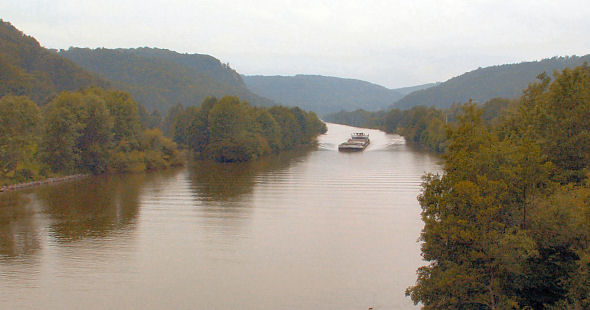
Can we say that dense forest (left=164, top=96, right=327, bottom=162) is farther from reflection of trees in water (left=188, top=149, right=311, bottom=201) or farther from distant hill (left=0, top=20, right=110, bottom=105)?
distant hill (left=0, top=20, right=110, bottom=105)

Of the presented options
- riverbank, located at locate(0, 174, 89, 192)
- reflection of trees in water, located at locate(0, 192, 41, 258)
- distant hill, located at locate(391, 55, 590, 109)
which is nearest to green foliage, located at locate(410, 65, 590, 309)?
reflection of trees in water, located at locate(0, 192, 41, 258)

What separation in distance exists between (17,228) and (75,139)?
23.3 meters

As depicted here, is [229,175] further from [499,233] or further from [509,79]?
[509,79]

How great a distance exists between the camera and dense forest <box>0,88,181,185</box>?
40.7 metres

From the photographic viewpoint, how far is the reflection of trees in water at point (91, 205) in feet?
84.8

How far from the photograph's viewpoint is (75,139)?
156 feet

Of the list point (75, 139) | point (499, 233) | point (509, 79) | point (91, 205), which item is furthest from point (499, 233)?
point (509, 79)

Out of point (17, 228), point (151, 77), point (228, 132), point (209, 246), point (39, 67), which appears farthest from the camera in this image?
point (151, 77)

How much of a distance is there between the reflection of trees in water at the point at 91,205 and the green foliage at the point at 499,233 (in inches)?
721

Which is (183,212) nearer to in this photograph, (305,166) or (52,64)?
(305,166)

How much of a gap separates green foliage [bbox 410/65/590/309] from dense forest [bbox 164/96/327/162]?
49930 mm

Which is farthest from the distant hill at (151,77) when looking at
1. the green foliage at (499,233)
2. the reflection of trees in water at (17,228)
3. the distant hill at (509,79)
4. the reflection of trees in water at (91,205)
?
the green foliage at (499,233)

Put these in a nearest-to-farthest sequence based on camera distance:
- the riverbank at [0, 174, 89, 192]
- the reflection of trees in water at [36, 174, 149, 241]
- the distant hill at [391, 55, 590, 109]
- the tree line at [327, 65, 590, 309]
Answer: the tree line at [327, 65, 590, 309], the reflection of trees in water at [36, 174, 149, 241], the riverbank at [0, 174, 89, 192], the distant hill at [391, 55, 590, 109]

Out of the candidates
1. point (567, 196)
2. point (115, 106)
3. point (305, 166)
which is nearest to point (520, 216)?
point (567, 196)
